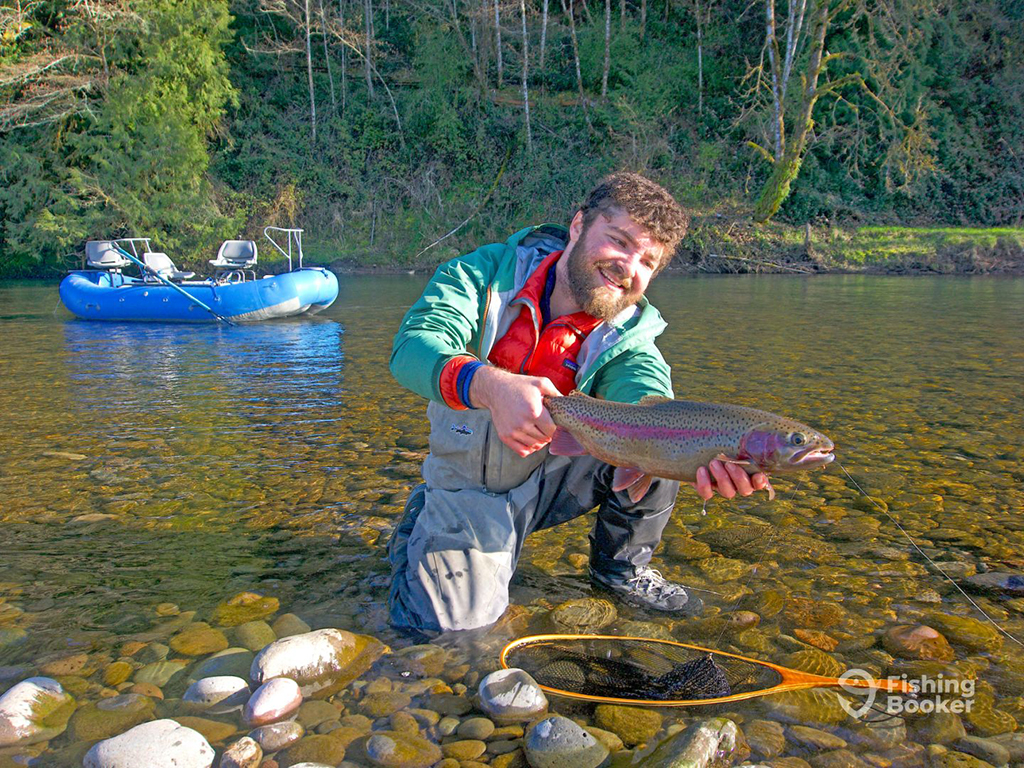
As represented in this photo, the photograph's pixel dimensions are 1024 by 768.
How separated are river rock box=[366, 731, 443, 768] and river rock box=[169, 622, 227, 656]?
37.9 inches

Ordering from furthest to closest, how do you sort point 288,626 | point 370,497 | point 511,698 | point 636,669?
point 370,497
point 288,626
point 636,669
point 511,698

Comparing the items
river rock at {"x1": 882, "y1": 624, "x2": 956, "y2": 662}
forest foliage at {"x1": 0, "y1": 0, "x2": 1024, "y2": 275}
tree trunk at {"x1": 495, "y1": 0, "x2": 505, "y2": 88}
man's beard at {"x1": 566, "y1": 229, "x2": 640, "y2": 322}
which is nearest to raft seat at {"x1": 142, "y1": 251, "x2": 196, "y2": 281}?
forest foliage at {"x1": 0, "y1": 0, "x2": 1024, "y2": 275}

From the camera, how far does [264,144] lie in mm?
33250

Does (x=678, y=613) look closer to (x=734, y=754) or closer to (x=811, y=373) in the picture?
(x=734, y=754)

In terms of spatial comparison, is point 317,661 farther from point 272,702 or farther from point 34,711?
point 34,711

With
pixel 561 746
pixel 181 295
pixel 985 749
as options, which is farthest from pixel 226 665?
pixel 181 295

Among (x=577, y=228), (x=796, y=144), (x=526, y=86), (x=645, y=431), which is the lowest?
(x=645, y=431)

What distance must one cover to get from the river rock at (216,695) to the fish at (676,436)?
146cm

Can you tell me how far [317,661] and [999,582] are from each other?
3152mm

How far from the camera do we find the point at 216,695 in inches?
112

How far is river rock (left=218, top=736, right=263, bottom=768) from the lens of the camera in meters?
2.47

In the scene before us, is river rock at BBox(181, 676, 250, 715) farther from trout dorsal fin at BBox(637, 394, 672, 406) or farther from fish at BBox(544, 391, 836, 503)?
trout dorsal fin at BBox(637, 394, 672, 406)

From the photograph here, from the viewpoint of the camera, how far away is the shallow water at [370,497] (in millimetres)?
3611
